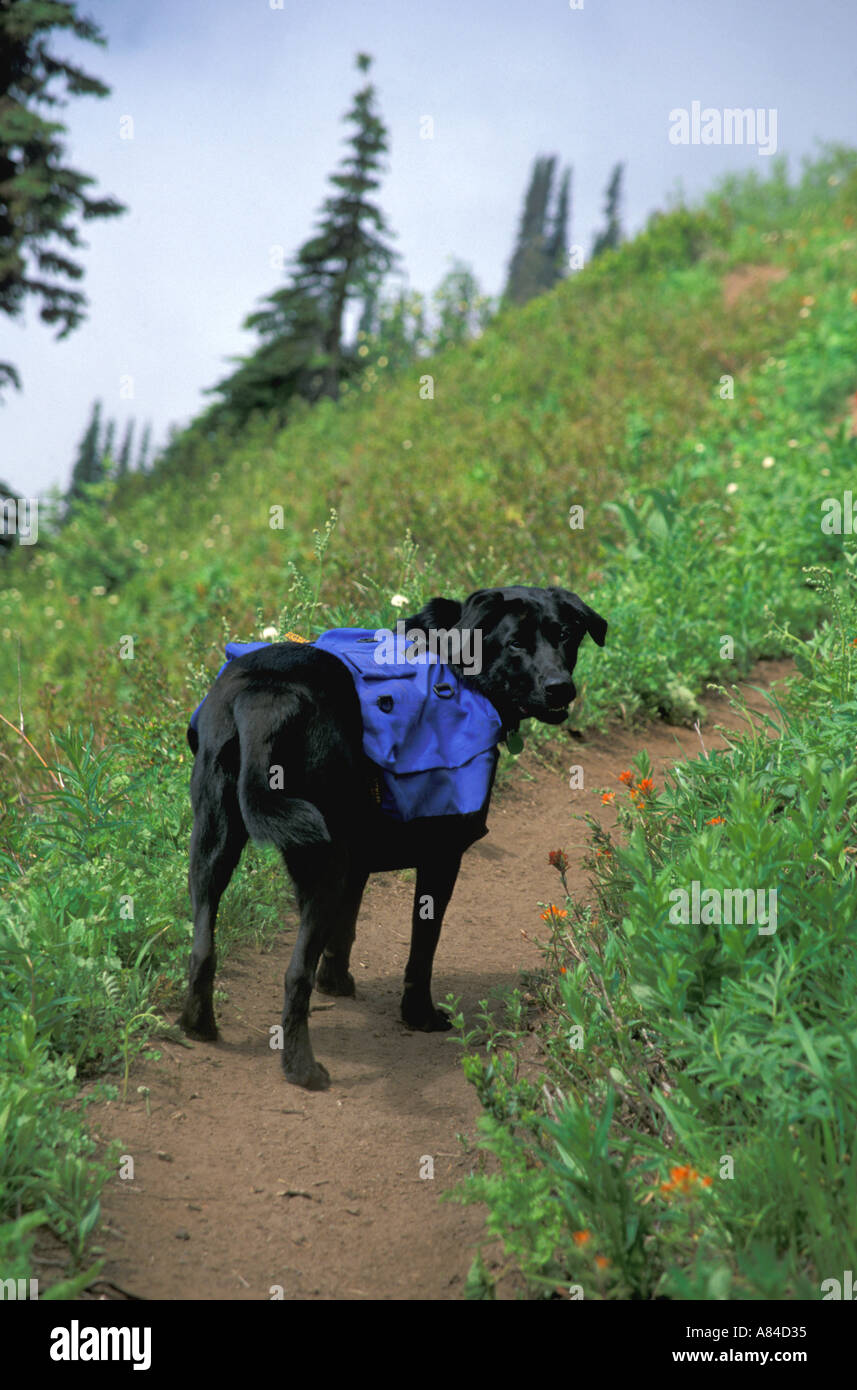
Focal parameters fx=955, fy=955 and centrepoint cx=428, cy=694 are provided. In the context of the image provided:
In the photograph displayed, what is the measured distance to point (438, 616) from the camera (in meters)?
3.62

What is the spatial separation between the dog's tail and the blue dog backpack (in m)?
0.34

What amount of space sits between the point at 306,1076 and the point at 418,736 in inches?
45.9

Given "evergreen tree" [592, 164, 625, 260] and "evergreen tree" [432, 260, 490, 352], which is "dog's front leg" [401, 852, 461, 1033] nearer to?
"evergreen tree" [432, 260, 490, 352]

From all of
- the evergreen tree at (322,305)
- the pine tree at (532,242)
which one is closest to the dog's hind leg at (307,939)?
the evergreen tree at (322,305)

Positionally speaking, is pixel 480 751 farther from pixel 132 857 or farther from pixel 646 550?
pixel 646 550

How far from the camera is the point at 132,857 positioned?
3.89 m

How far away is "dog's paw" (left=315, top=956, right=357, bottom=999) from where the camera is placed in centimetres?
371

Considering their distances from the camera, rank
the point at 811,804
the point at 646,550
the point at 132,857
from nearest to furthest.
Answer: the point at 811,804
the point at 132,857
the point at 646,550

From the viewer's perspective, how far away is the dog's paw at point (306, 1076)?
3.06 metres

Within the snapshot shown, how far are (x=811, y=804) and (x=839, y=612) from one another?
1.45 m

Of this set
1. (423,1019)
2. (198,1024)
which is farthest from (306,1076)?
(423,1019)

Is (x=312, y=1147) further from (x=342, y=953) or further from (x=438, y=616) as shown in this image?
(x=438, y=616)

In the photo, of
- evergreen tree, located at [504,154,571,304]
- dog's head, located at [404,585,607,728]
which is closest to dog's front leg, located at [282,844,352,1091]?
dog's head, located at [404,585,607,728]

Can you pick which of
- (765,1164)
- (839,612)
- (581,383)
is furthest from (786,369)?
(765,1164)
